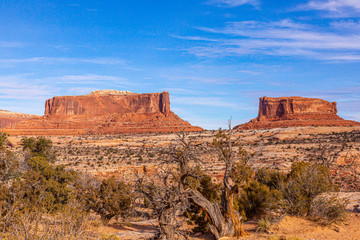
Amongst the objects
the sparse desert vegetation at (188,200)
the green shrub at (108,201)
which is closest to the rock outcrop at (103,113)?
the green shrub at (108,201)

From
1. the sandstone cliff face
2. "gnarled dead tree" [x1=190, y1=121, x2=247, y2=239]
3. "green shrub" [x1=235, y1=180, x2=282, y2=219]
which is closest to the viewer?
"gnarled dead tree" [x1=190, y1=121, x2=247, y2=239]

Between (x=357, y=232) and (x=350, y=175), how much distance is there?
17.5 meters

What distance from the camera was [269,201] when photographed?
12.1 metres

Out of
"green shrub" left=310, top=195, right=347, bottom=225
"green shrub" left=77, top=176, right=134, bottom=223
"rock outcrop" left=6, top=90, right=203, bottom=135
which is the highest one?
"rock outcrop" left=6, top=90, right=203, bottom=135

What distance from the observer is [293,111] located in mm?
122188

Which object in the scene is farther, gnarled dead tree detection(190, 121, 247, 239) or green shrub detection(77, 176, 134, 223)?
green shrub detection(77, 176, 134, 223)

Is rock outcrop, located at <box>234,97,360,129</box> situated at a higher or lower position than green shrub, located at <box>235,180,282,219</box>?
higher

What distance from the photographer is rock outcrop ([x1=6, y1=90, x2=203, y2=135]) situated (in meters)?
112

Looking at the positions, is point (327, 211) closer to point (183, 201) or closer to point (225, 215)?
point (225, 215)

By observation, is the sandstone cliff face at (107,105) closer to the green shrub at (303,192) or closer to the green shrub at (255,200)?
the green shrub at (255,200)

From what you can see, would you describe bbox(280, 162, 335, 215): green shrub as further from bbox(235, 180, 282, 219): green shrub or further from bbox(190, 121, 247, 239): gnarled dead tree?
bbox(190, 121, 247, 239): gnarled dead tree

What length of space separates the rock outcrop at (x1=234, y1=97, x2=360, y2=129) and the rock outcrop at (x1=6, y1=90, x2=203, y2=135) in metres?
30.8

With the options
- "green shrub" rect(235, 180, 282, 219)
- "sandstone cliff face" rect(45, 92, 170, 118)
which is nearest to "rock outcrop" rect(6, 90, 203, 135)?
"sandstone cliff face" rect(45, 92, 170, 118)

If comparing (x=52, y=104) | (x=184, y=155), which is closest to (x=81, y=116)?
(x=52, y=104)
